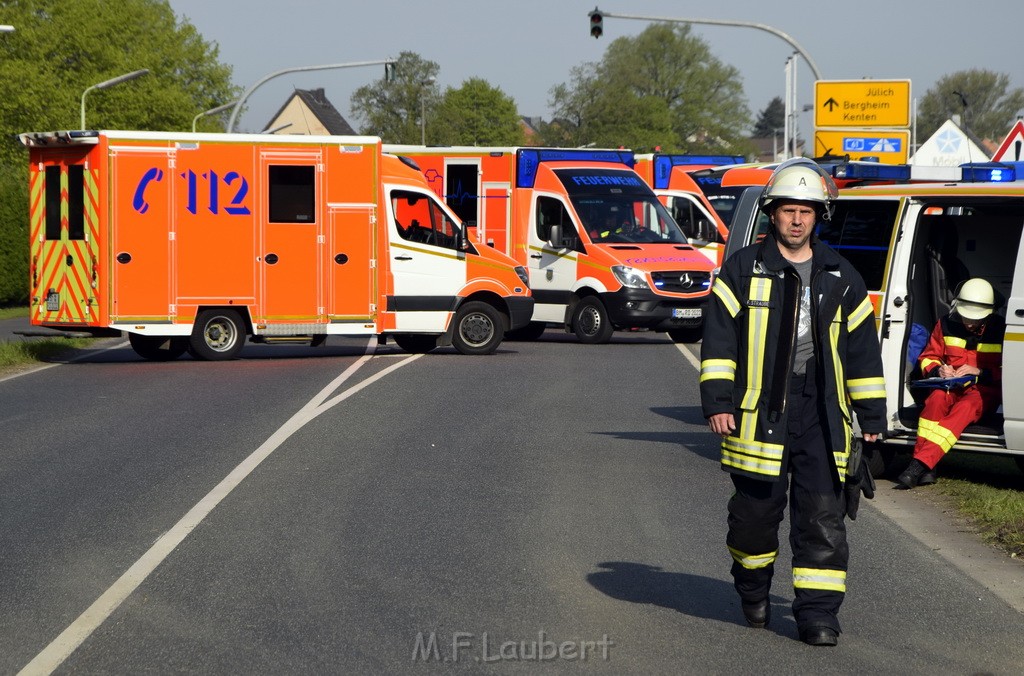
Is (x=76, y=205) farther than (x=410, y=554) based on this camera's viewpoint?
Yes

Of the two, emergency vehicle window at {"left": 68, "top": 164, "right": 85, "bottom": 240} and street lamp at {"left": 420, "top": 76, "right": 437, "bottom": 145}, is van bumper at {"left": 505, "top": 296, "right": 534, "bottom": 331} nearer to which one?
emergency vehicle window at {"left": 68, "top": 164, "right": 85, "bottom": 240}

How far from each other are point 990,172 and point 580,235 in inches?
488

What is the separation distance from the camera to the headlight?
22156 millimetres

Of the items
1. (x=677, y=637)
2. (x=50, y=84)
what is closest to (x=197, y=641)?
(x=677, y=637)

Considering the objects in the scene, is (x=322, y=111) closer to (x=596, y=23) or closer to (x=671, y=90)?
(x=671, y=90)

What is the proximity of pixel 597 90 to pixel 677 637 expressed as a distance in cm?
9870

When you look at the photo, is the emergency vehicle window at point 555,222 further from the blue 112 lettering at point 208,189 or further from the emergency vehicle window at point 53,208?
the emergency vehicle window at point 53,208

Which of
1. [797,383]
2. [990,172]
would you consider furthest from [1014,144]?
[797,383]

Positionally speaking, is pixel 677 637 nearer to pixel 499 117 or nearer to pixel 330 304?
pixel 330 304

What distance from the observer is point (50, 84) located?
149ft

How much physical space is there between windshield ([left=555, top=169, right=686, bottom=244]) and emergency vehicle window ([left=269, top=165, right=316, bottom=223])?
4.84 metres

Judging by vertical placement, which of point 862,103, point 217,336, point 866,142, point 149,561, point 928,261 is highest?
point 862,103

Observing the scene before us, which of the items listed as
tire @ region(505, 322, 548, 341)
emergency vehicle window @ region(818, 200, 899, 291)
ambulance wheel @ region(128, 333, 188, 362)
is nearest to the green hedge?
tire @ region(505, 322, 548, 341)

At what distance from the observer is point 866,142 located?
2481cm
